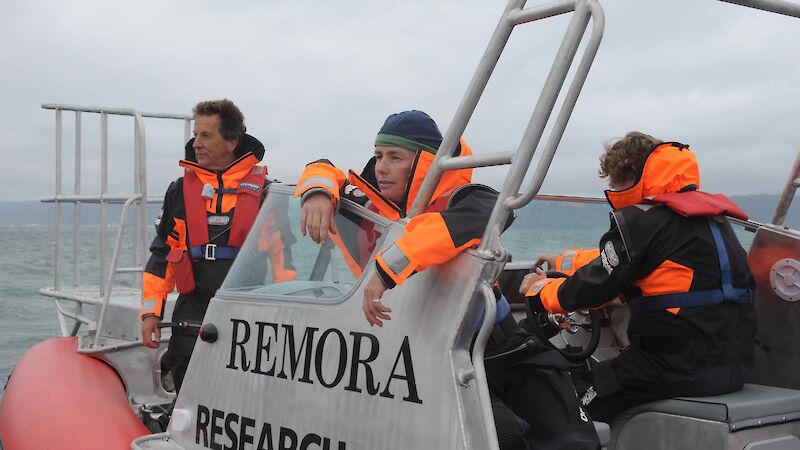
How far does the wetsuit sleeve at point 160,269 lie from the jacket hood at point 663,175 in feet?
6.56

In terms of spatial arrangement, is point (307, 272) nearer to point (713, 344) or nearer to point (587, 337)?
point (713, 344)

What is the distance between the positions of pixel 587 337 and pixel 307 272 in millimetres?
1857

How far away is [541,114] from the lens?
5.83ft

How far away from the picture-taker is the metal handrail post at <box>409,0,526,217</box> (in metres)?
1.96

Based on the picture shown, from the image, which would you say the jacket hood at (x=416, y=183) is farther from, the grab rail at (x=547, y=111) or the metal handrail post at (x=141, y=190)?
the metal handrail post at (x=141, y=190)

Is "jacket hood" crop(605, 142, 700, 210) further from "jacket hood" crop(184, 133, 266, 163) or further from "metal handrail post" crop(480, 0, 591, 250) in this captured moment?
"jacket hood" crop(184, 133, 266, 163)

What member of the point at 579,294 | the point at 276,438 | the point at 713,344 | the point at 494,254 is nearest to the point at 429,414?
the point at 494,254

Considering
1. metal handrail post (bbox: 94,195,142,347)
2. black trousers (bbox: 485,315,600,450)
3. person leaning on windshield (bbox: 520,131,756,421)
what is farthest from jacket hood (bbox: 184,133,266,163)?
black trousers (bbox: 485,315,600,450)

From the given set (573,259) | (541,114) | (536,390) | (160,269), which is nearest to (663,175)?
(573,259)

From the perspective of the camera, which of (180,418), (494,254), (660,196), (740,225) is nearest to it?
(494,254)

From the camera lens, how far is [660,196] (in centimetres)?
292

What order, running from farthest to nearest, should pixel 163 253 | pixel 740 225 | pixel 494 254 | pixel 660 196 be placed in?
pixel 163 253, pixel 740 225, pixel 660 196, pixel 494 254

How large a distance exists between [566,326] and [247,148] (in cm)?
168

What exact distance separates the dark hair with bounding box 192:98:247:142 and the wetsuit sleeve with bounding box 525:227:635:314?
169 centimetres
